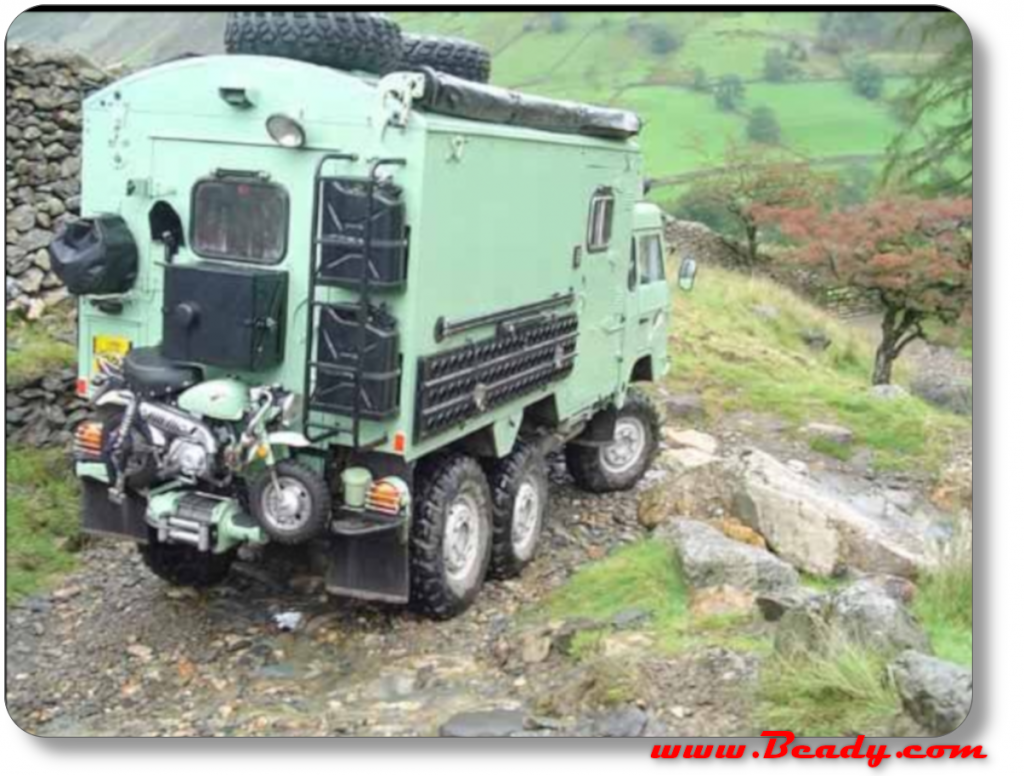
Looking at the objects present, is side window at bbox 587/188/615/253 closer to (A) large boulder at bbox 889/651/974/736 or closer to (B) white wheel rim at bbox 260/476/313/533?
(B) white wheel rim at bbox 260/476/313/533

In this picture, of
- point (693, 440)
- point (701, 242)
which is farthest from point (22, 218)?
point (701, 242)

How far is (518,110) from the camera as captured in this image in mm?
7336

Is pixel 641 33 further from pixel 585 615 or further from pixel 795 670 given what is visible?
pixel 795 670

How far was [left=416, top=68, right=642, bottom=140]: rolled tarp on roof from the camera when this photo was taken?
250 inches

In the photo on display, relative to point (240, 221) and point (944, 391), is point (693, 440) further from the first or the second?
point (944, 391)

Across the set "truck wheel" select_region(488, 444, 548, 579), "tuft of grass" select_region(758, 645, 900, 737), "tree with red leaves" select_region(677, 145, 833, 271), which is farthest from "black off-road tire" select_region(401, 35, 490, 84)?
"tree with red leaves" select_region(677, 145, 833, 271)

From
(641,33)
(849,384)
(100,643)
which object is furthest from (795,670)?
(641,33)

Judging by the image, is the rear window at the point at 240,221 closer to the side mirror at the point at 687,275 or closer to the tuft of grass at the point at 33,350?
the tuft of grass at the point at 33,350

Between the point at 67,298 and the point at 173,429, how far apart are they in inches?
176

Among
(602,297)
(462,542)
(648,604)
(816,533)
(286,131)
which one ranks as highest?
(286,131)

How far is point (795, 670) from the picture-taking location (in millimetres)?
5609

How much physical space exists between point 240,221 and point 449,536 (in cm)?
226

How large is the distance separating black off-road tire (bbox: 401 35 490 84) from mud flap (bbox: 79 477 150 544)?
3.39m

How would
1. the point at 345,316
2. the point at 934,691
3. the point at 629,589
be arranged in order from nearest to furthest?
the point at 934,691, the point at 345,316, the point at 629,589
